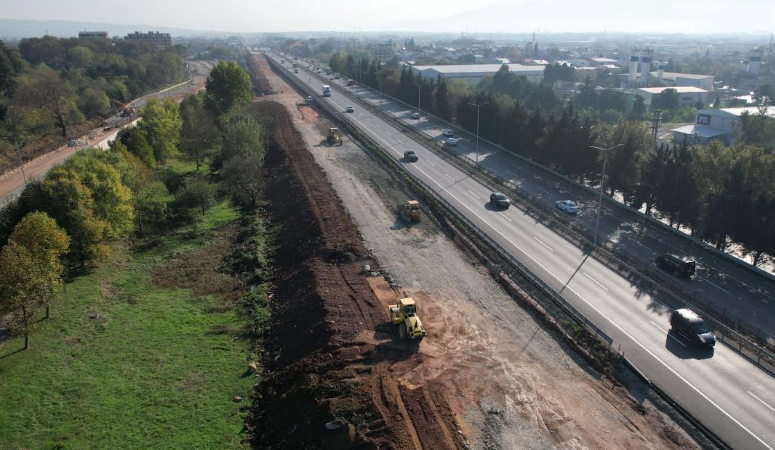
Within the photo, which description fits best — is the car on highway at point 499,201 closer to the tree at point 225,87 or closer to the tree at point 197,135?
the tree at point 197,135

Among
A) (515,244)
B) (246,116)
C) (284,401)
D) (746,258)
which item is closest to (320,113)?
(246,116)

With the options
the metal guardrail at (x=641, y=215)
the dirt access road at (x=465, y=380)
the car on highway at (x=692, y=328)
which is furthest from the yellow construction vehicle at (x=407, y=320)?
the metal guardrail at (x=641, y=215)

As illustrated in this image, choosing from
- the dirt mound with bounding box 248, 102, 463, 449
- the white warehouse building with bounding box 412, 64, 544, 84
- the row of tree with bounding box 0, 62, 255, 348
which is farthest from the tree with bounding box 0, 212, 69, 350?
the white warehouse building with bounding box 412, 64, 544, 84

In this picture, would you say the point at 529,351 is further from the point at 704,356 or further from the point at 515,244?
the point at 515,244

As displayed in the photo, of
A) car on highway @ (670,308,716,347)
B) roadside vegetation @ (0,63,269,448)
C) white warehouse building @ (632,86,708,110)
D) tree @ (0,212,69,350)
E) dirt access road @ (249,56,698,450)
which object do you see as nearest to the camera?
dirt access road @ (249,56,698,450)

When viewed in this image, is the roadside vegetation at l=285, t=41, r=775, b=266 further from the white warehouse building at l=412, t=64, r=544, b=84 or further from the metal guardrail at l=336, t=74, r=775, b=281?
the white warehouse building at l=412, t=64, r=544, b=84

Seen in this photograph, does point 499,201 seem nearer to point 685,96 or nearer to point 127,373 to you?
point 127,373
